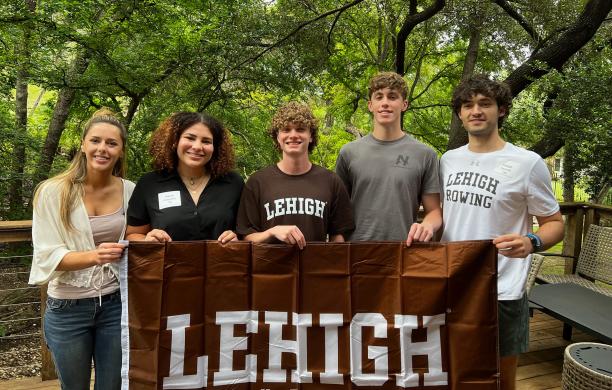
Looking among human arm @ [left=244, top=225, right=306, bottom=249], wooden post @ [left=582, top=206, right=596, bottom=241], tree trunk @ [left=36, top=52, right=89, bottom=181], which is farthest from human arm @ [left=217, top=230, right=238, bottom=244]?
tree trunk @ [left=36, top=52, right=89, bottom=181]

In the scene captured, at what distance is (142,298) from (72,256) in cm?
31

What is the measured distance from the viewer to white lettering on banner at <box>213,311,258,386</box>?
1.79 m

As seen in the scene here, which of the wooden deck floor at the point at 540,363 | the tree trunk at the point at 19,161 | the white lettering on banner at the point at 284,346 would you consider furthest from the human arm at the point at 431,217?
the tree trunk at the point at 19,161

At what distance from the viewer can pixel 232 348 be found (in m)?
1.81

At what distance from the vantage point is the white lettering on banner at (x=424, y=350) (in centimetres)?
177

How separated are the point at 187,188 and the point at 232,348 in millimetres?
697

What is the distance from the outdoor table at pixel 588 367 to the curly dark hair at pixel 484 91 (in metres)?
1.23

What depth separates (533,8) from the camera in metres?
6.91

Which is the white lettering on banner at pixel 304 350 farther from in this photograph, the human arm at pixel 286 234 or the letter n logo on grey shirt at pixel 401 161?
the letter n logo on grey shirt at pixel 401 161

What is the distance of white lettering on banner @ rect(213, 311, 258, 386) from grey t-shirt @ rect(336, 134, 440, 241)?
0.60m

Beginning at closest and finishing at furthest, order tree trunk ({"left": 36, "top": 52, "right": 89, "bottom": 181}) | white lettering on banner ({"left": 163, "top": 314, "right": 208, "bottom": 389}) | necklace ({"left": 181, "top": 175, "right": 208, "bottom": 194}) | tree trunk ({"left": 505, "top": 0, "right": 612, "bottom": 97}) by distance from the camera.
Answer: white lettering on banner ({"left": 163, "top": 314, "right": 208, "bottom": 389})
necklace ({"left": 181, "top": 175, "right": 208, "bottom": 194})
tree trunk ({"left": 505, "top": 0, "right": 612, "bottom": 97})
tree trunk ({"left": 36, "top": 52, "right": 89, "bottom": 181})

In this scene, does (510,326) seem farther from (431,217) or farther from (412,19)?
(412,19)

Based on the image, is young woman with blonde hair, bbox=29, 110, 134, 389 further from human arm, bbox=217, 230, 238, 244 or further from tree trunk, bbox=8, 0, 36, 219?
tree trunk, bbox=8, 0, 36, 219

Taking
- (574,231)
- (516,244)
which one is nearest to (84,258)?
(516,244)
